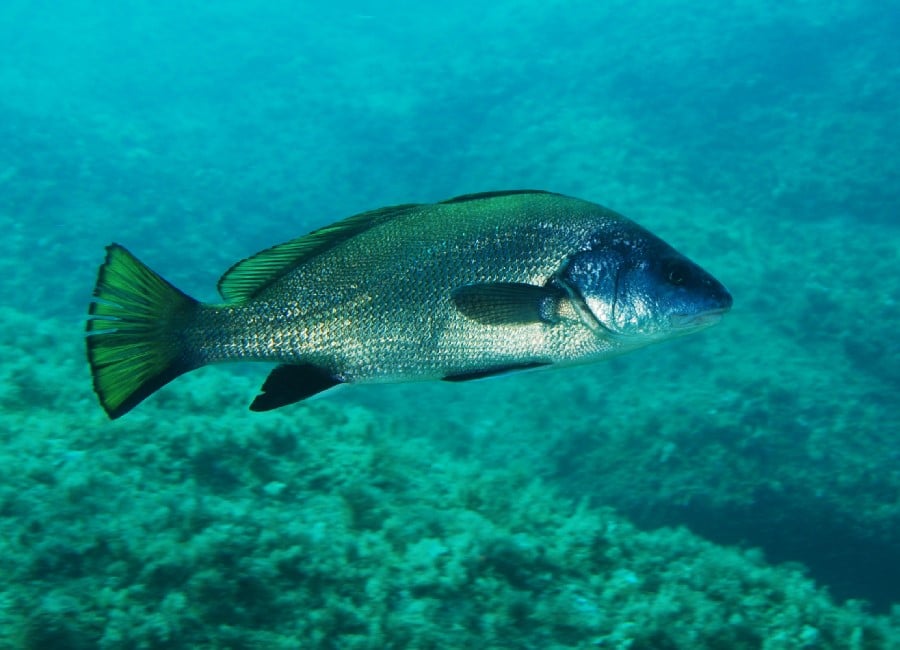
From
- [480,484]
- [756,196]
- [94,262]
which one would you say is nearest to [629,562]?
[480,484]

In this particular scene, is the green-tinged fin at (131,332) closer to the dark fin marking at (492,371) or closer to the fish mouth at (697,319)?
the dark fin marking at (492,371)

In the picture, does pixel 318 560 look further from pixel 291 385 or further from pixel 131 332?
pixel 131 332

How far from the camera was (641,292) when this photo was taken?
215 centimetres

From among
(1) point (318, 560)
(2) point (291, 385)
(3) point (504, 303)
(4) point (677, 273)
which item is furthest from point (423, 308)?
(1) point (318, 560)

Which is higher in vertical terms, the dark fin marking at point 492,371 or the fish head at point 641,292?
the fish head at point 641,292

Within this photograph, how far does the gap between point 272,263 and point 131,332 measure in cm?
51

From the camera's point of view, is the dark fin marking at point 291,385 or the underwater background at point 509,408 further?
the underwater background at point 509,408

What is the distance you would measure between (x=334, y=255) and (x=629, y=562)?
9.39ft

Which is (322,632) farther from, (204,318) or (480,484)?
(480,484)

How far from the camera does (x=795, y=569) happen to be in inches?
168

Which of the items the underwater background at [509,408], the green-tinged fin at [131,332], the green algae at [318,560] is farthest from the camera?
the underwater background at [509,408]

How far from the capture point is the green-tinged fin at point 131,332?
6.51 ft

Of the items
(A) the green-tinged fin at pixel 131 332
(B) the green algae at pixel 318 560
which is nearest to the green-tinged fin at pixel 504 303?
(A) the green-tinged fin at pixel 131 332

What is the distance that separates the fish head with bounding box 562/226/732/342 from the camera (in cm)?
214
